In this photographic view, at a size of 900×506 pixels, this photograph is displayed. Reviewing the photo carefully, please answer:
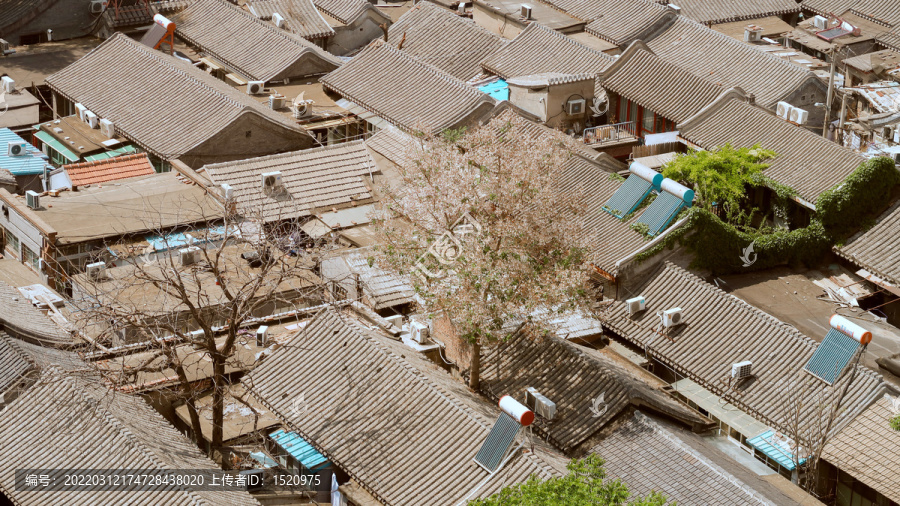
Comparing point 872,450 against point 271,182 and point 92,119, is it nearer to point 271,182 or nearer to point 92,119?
point 271,182

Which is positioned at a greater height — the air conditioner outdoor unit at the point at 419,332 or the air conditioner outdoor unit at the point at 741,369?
the air conditioner outdoor unit at the point at 419,332

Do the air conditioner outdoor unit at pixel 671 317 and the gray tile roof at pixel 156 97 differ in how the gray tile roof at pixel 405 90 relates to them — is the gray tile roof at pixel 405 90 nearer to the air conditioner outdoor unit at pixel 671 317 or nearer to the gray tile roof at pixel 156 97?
the gray tile roof at pixel 156 97

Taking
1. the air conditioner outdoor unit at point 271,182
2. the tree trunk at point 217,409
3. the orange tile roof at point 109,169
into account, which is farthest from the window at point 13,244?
the tree trunk at point 217,409

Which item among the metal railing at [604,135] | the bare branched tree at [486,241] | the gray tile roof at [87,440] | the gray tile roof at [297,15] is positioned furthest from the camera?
the gray tile roof at [297,15]

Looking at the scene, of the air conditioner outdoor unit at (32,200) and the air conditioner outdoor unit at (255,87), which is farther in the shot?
the air conditioner outdoor unit at (255,87)

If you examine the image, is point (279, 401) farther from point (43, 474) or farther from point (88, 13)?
point (88, 13)

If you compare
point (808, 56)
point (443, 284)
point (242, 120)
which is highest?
point (443, 284)

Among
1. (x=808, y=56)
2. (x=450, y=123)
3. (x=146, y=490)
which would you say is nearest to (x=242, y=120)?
(x=450, y=123)
